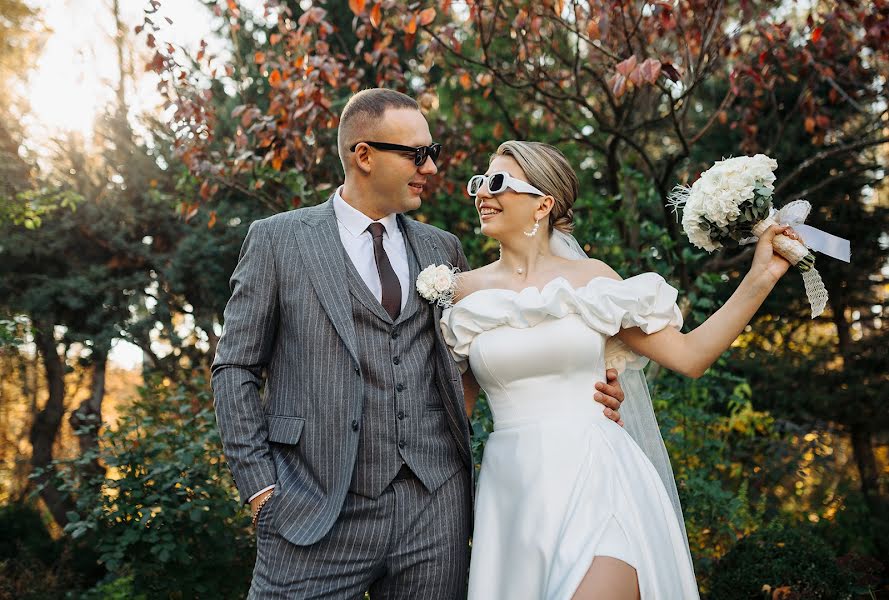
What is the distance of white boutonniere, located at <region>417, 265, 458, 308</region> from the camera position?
2873mm

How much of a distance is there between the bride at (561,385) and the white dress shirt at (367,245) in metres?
0.29

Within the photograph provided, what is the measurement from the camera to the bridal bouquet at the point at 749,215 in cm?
272

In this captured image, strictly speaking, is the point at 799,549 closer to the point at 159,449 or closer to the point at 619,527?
the point at 619,527

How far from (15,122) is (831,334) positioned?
34.4 feet

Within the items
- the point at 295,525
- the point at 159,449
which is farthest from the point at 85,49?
the point at 295,525

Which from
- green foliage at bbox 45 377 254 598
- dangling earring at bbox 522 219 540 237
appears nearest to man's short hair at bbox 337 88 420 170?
dangling earring at bbox 522 219 540 237

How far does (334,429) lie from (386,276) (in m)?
0.58

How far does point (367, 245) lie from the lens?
295cm

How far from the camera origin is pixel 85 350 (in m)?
9.54

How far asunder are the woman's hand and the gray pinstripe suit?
3.65ft

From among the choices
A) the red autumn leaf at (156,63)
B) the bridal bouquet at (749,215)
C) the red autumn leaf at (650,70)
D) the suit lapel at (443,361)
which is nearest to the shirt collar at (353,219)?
the suit lapel at (443,361)

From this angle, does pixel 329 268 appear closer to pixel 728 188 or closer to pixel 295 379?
pixel 295 379

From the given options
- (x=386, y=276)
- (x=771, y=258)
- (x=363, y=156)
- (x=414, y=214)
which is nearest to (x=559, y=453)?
(x=386, y=276)

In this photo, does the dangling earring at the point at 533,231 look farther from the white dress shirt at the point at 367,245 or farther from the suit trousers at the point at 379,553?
the suit trousers at the point at 379,553
